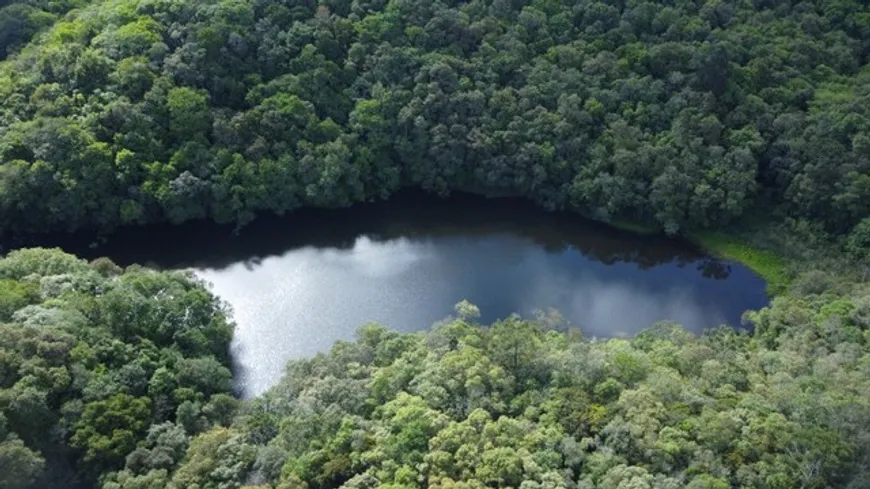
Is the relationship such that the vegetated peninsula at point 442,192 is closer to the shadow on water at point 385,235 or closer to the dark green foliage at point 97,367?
the dark green foliage at point 97,367

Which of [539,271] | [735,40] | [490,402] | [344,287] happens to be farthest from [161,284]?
[735,40]

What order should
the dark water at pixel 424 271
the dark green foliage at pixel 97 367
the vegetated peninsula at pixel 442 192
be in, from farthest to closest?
1. the dark water at pixel 424 271
2. the dark green foliage at pixel 97 367
3. the vegetated peninsula at pixel 442 192

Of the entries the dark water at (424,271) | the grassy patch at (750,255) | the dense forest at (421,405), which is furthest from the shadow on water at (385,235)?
the dense forest at (421,405)

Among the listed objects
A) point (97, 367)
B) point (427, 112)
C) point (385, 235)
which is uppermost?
point (427, 112)

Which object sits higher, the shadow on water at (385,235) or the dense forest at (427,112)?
the dense forest at (427,112)

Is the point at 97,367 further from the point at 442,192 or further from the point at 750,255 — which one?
the point at 750,255

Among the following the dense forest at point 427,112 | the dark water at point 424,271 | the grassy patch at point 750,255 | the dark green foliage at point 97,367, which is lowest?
the dark green foliage at point 97,367

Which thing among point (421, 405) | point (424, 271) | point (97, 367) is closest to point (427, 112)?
point (424, 271)
